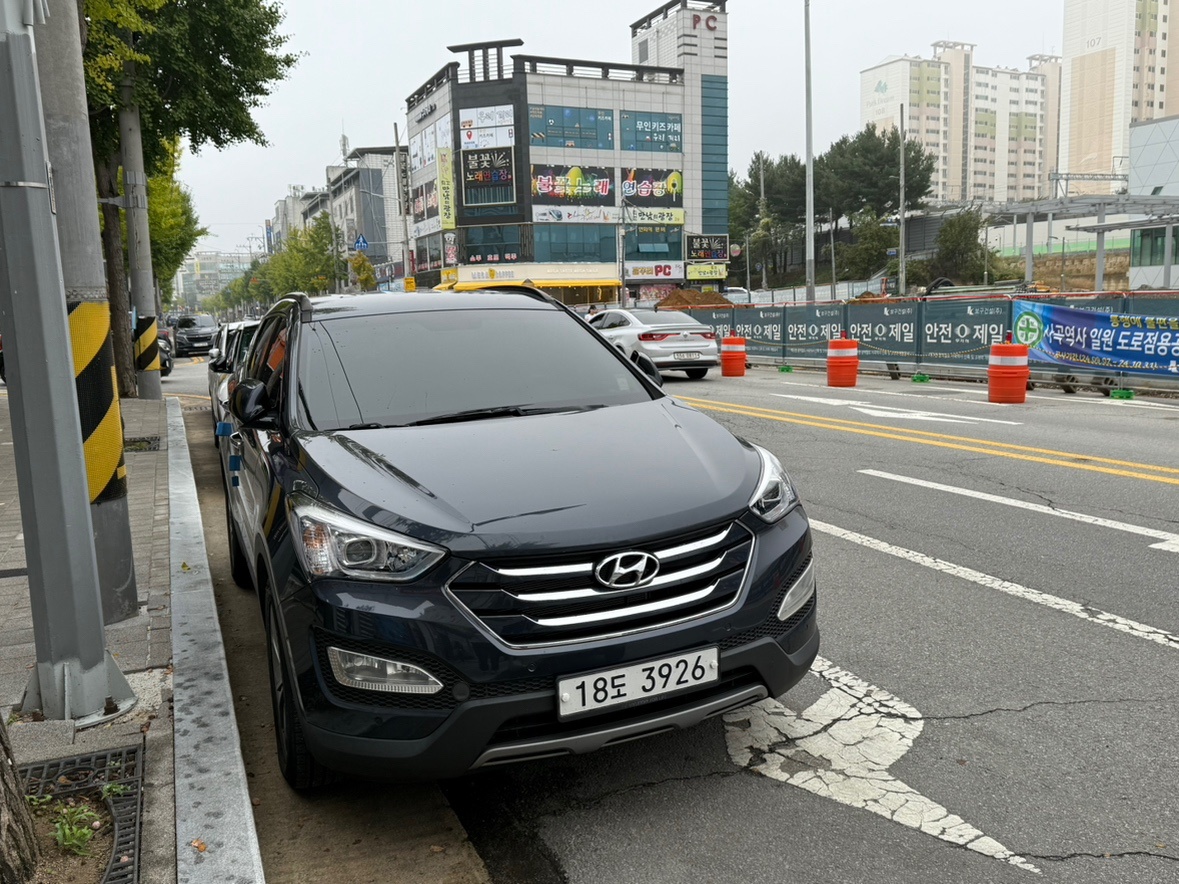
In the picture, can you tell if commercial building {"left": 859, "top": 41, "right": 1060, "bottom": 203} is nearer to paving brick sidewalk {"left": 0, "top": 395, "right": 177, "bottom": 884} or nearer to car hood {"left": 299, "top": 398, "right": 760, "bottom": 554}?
paving brick sidewalk {"left": 0, "top": 395, "right": 177, "bottom": 884}

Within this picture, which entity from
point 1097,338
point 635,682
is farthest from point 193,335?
point 635,682

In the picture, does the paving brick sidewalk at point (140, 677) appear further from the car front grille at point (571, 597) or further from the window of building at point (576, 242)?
the window of building at point (576, 242)

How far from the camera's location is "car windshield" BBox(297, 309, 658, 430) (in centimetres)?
393

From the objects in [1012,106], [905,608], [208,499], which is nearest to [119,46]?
[208,499]

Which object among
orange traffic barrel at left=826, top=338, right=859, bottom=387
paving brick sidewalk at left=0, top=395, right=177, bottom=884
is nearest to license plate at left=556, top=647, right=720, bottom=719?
paving brick sidewalk at left=0, top=395, right=177, bottom=884

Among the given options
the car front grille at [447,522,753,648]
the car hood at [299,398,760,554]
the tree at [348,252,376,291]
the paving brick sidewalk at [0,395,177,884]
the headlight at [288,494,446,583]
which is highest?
the tree at [348,252,376,291]

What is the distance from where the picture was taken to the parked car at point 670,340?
19.8 meters

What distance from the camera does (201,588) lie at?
17.7ft

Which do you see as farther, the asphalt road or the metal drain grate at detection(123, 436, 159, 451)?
the metal drain grate at detection(123, 436, 159, 451)

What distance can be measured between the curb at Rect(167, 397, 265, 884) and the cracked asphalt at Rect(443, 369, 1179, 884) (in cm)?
71

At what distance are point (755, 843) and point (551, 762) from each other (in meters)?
0.88

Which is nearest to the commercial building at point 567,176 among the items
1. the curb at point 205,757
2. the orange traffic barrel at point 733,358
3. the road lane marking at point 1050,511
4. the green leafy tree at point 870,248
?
the green leafy tree at point 870,248

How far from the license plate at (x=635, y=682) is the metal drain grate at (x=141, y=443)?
9.90 meters

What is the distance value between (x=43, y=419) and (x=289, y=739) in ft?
5.07
